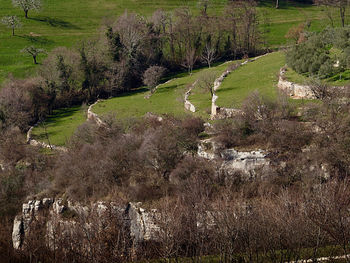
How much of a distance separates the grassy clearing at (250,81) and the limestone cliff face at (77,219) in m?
14.1

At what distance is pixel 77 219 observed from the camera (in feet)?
98.5

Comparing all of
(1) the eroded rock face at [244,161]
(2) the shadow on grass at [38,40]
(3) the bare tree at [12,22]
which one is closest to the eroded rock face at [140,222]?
(1) the eroded rock face at [244,161]

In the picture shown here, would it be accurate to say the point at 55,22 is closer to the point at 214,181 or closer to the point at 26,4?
the point at 26,4

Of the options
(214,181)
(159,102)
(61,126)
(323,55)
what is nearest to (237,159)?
(214,181)

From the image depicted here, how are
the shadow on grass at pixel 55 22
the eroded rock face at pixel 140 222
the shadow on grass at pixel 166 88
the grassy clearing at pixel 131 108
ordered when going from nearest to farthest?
the eroded rock face at pixel 140 222 < the grassy clearing at pixel 131 108 < the shadow on grass at pixel 166 88 < the shadow on grass at pixel 55 22

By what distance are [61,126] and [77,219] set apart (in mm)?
19494

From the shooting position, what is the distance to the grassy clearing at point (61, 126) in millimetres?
43400

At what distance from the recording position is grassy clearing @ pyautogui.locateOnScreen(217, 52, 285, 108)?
40156 mm

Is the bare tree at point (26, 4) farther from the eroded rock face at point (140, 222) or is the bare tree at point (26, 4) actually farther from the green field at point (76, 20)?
the eroded rock face at point (140, 222)

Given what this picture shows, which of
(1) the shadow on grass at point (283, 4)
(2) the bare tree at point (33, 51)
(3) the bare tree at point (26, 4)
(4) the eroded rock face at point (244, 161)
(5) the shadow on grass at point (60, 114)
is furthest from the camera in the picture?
(1) the shadow on grass at point (283, 4)

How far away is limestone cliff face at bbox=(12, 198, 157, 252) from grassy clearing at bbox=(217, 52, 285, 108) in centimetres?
1414

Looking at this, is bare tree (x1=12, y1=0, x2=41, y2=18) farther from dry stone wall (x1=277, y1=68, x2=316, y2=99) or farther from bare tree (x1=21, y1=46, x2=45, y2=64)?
dry stone wall (x1=277, y1=68, x2=316, y2=99)

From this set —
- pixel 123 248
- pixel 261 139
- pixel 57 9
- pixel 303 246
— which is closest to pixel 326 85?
pixel 261 139

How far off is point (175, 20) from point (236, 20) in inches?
427
